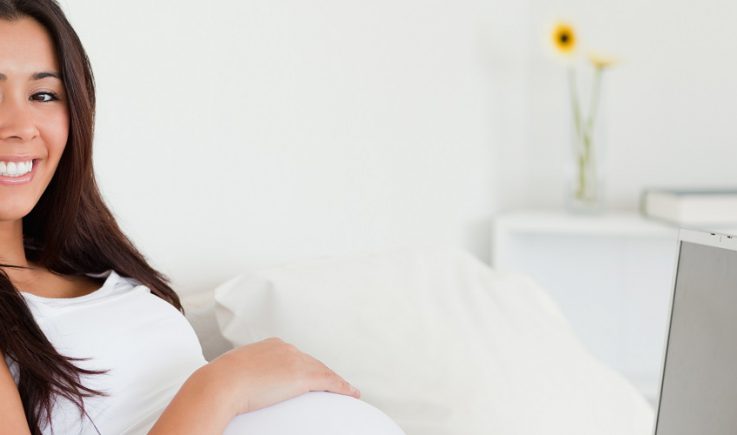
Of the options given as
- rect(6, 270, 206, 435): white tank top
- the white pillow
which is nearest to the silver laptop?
the white pillow

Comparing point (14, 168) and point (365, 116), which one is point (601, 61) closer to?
point (365, 116)

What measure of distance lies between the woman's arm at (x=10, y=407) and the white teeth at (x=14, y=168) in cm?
21

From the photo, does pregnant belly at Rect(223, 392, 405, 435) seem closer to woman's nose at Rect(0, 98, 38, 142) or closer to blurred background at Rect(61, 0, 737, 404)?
woman's nose at Rect(0, 98, 38, 142)

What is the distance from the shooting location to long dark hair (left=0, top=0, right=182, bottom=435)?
936 mm

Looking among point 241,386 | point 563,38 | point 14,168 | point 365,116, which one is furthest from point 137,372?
point 563,38

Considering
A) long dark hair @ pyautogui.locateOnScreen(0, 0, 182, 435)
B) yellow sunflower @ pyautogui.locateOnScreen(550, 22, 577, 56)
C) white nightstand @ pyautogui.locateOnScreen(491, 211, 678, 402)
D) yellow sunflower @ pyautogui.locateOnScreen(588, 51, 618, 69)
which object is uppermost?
yellow sunflower @ pyautogui.locateOnScreen(550, 22, 577, 56)

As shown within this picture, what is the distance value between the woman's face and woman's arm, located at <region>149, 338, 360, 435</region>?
29 centimetres

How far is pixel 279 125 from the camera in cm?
160

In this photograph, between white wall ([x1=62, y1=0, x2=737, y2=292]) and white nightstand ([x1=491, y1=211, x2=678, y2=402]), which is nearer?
white wall ([x1=62, y1=0, x2=737, y2=292])

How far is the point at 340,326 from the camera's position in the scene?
1225mm

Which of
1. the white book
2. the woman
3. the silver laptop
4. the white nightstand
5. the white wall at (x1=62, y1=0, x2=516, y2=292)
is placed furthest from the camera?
the white nightstand

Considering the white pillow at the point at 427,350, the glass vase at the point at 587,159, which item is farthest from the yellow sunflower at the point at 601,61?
the white pillow at the point at 427,350

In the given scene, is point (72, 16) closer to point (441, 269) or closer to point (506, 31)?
point (441, 269)

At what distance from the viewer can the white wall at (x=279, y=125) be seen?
132 centimetres
